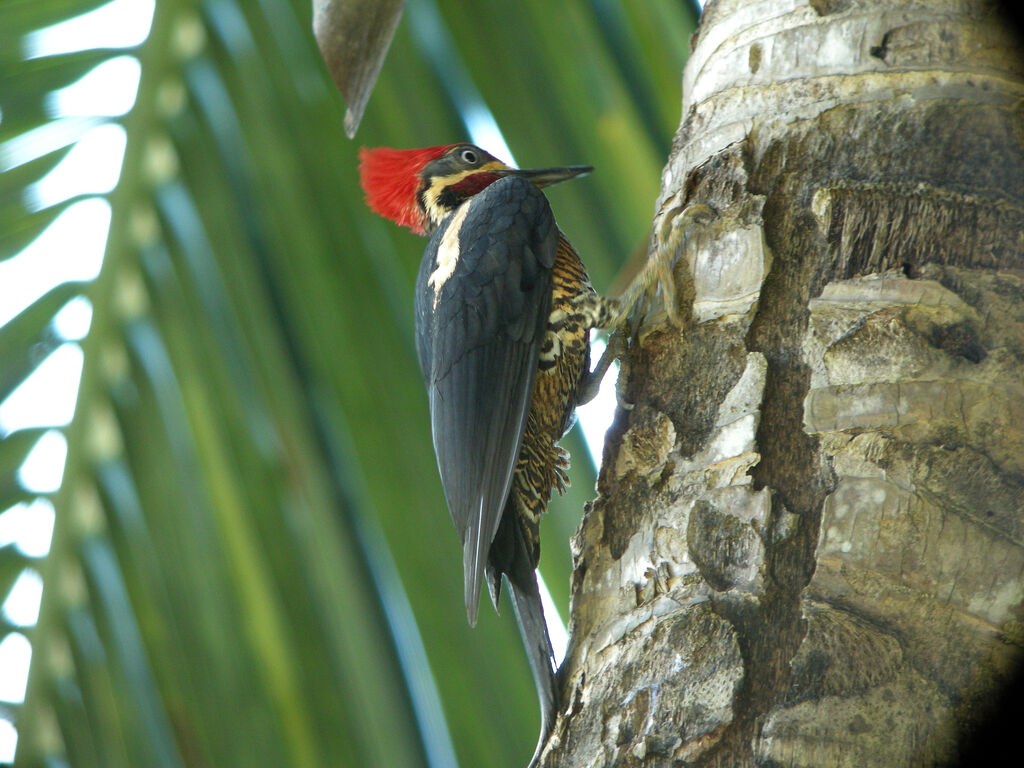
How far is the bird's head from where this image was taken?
8.50 ft

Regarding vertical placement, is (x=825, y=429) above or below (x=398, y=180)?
below

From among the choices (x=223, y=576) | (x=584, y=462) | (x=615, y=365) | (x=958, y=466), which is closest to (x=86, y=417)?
(x=223, y=576)

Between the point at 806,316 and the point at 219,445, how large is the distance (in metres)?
1.16

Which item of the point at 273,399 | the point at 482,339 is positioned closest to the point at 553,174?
the point at 482,339

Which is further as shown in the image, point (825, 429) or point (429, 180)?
point (429, 180)

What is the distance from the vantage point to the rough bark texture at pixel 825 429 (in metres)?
0.99

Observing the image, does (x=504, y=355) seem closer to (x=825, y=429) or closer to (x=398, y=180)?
(x=398, y=180)

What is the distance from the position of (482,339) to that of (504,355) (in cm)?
6

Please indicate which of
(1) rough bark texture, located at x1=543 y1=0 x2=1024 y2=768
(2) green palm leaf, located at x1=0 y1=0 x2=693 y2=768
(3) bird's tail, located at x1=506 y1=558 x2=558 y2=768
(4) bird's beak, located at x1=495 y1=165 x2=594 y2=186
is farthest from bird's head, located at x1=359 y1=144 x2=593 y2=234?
(1) rough bark texture, located at x1=543 y1=0 x2=1024 y2=768

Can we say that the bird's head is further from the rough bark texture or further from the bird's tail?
the rough bark texture

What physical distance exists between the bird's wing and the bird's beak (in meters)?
0.10

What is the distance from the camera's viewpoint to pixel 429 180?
281cm

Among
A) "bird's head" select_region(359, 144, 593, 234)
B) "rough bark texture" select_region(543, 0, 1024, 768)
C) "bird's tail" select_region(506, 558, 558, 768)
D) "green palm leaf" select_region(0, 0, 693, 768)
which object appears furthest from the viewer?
"bird's head" select_region(359, 144, 593, 234)

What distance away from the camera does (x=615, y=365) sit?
237 cm
